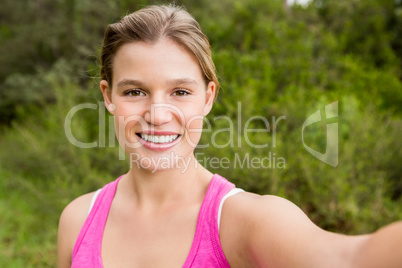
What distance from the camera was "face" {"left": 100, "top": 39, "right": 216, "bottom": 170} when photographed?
146 cm

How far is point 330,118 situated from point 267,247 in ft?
10.9

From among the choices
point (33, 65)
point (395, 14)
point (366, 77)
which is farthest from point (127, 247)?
point (395, 14)

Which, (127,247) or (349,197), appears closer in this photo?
(127,247)

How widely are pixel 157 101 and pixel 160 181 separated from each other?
0.34 m

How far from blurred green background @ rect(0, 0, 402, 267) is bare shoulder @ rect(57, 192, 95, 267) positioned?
971mm

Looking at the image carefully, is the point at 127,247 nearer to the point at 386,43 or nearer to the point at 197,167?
the point at 197,167

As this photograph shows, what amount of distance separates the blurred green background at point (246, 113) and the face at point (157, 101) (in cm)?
93

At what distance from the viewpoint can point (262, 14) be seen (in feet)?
28.6

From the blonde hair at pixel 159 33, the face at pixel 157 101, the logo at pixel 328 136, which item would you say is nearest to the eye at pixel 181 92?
the face at pixel 157 101

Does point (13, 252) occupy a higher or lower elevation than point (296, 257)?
lower

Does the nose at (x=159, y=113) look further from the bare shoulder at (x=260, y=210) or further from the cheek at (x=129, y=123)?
the bare shoulder at (x=260, y=210)

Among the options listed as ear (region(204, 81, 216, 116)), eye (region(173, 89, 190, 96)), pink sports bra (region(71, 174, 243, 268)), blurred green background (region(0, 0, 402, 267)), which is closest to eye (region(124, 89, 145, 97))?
eye (region(173, 89, 190, 96))

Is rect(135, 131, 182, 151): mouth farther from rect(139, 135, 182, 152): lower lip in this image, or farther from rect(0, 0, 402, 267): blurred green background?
rect(0, 0, 402, 267): blurred green background

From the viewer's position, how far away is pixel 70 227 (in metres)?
1.62
